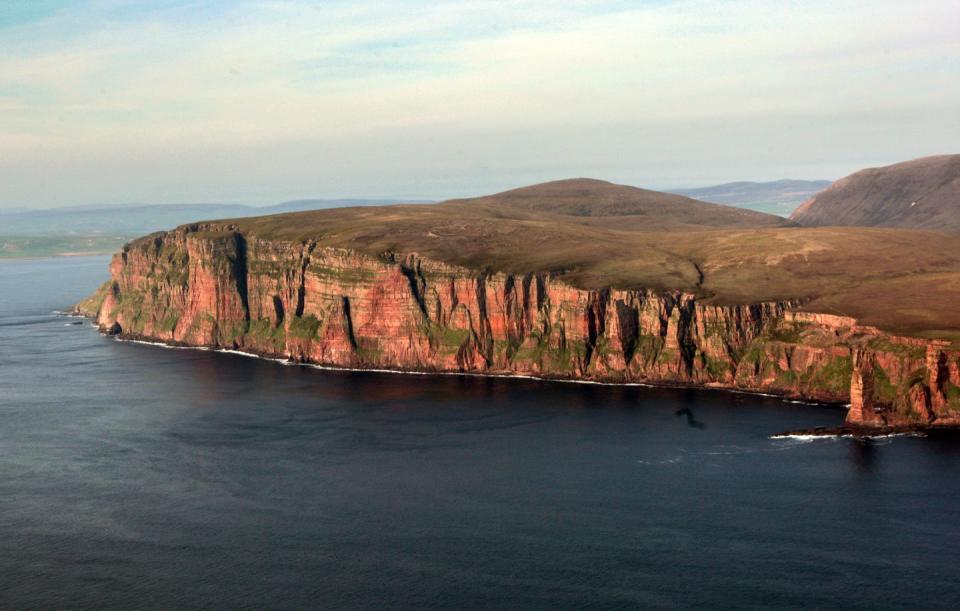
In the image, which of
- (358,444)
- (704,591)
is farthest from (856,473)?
(358,444)

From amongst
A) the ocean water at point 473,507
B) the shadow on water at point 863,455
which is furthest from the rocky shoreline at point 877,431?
the ocean water at point 473,507

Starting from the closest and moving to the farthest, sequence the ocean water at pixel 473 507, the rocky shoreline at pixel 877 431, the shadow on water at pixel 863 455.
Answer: the ocean water at pixel 473 507
the shadow on water at pixel 863 455
the rocky shoreline at pixel 877 431

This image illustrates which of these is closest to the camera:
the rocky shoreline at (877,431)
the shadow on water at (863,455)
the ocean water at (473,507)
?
the ocean water at (473,507)

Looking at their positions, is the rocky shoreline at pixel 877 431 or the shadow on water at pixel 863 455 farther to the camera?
the rocky shoreline at pixel 877 431

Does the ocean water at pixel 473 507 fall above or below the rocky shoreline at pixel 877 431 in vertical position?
below

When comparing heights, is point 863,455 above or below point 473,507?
above

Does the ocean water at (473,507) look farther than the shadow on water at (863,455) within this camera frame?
No

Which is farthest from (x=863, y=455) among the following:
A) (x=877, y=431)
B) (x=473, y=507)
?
(x=473, y=507)

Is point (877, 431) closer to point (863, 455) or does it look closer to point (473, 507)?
point (863, 455)

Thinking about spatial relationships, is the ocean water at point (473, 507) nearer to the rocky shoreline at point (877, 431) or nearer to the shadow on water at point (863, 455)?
the shadow on water at point (863, 455)
